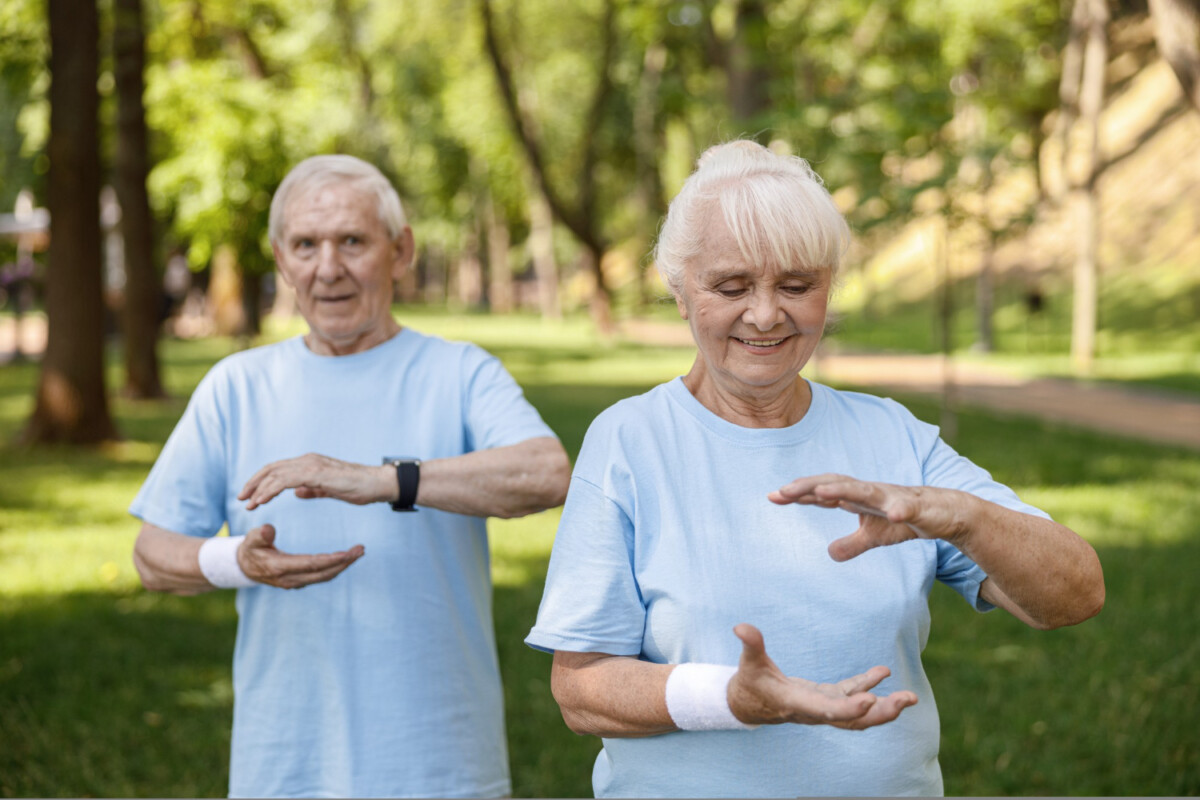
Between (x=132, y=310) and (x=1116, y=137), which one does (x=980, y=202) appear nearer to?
(x=132, y=310)

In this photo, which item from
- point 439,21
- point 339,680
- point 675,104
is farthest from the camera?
point 439,21

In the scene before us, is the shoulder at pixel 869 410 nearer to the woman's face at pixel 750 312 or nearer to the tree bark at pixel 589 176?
the woman's face at pixel 750 312

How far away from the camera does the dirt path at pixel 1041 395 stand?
13797mm

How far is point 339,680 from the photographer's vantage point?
2750mm

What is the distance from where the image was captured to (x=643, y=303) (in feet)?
53.6

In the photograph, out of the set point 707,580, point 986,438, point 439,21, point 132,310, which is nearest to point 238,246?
point 132,310

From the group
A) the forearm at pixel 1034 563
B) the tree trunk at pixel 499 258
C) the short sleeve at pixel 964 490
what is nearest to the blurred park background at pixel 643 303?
the short sleeve at pixel 964 490

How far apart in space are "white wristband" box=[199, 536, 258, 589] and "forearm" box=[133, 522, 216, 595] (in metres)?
0.03

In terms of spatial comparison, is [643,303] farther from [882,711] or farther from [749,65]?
[882,711]

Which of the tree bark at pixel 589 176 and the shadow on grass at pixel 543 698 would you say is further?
the tree bark at pixel 589 176

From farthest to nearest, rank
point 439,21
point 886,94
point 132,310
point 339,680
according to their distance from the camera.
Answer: point 439,21
point 132,310
point 886,94
point 339,680

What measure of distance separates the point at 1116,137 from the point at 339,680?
3546 cm

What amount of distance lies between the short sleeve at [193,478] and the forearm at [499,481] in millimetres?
543

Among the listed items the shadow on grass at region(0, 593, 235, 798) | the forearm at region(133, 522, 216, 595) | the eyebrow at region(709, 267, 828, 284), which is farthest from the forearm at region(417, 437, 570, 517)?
the shadow on grass at region(0, 593, 235, 798)
